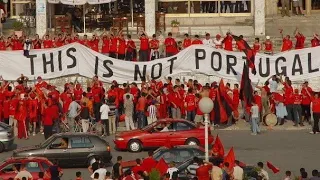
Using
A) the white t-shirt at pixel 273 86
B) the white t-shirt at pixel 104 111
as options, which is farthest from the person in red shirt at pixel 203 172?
the white t-shirt at pixel 273 86

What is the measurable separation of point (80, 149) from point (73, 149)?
0.21 meters

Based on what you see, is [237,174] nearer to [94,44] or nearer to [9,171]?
[9,171]

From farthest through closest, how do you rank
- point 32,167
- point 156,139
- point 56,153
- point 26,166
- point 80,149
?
1. point 156,139
2. point 80,149
3. point 56,153
4. point 32,167
5. point 26,166

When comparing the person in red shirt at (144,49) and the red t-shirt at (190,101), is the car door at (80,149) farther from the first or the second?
the person in red shirt at (144,49)

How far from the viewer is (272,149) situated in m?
37.3

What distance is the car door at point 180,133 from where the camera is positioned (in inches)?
1470

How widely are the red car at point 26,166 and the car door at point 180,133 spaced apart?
6586 mm

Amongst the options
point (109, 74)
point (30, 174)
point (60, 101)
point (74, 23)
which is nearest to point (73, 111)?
point (60, 101)

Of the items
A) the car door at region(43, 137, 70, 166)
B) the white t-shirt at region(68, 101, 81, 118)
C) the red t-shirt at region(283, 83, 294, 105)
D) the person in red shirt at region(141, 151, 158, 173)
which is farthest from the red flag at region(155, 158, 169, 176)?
the red t-shirt at region(283, 83, 294, 105)

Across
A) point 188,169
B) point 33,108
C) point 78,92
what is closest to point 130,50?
point 78,92

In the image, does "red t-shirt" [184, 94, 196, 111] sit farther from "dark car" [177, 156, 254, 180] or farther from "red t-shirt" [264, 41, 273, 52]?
"dark car" [177, 156, 254, 180]

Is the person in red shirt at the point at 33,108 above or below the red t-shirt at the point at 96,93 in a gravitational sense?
below

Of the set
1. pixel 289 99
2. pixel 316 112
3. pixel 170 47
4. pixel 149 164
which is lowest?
pixel 149 164

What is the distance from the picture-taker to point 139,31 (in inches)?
2042
